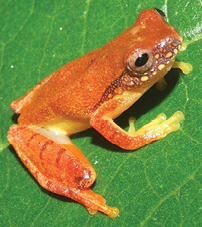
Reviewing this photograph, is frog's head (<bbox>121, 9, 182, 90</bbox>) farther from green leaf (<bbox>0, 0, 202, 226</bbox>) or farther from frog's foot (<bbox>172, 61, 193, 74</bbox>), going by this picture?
green leaf (<bbox>0, 0, 202, 226</bbox>)

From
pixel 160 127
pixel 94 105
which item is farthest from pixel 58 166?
pixel 160 127

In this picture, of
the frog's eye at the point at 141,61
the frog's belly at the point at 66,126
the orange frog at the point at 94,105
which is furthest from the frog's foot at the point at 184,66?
the frog's belly at the point at 66,126

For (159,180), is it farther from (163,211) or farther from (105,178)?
(105,178)

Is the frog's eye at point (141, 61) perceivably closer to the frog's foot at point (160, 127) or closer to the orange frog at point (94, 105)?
the orange frog at point (94, 105)

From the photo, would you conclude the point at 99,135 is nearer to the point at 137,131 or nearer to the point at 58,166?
the point at 137,131

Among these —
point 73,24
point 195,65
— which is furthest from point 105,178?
point 73,24

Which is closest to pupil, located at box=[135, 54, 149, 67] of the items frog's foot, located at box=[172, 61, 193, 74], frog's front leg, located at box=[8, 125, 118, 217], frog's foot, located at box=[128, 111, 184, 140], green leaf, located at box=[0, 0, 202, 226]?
frog's foot, located at box=[172, 61, 193, 74]

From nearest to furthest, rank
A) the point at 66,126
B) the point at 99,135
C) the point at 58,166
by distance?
the point at 58,166
the point at 99,135
the point at 66,126
